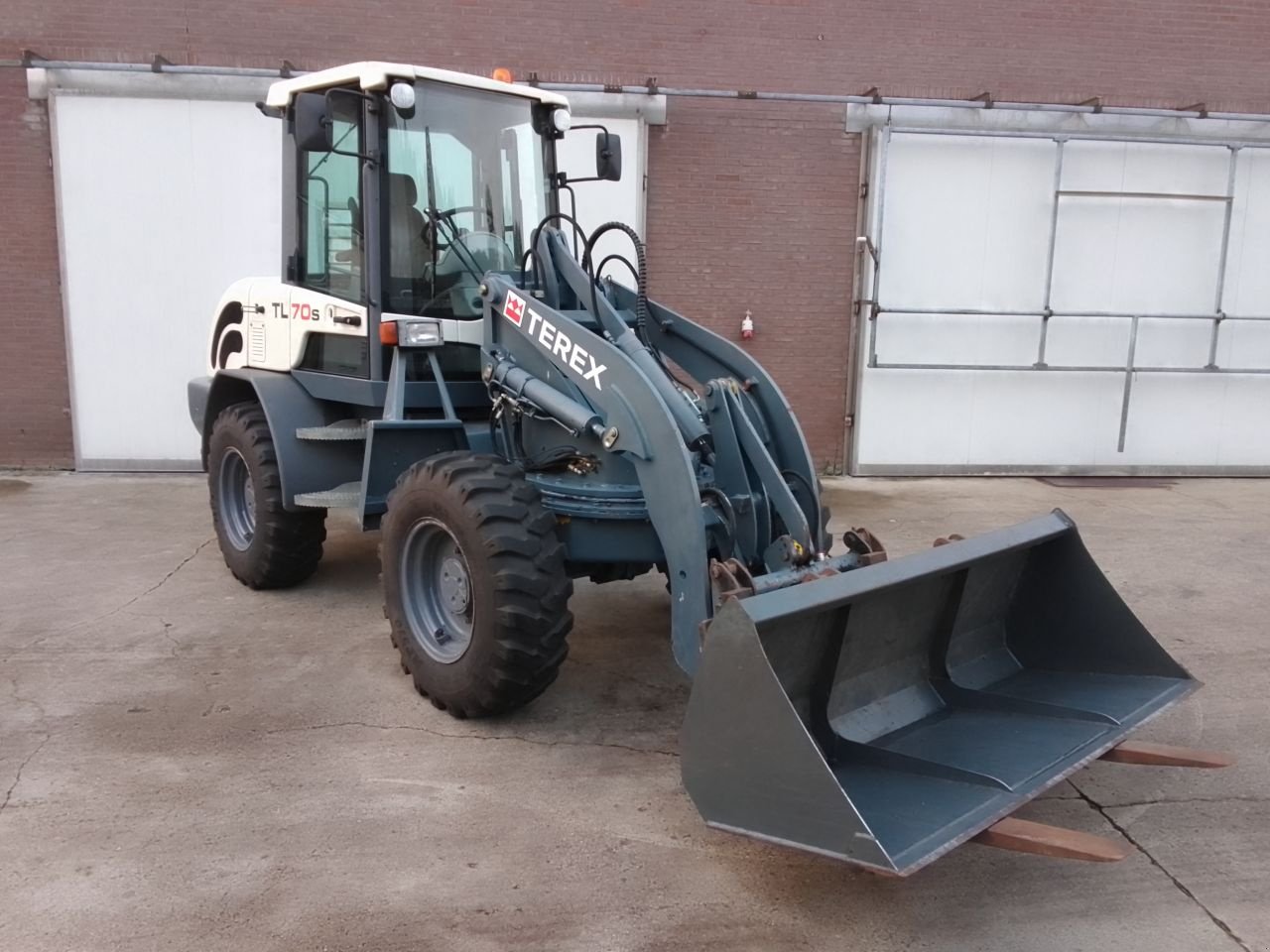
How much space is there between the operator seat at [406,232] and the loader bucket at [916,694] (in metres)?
2.78

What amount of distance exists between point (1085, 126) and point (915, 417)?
3184 millimetres

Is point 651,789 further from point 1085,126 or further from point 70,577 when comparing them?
point 1085,126

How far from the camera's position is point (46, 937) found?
2.88 meters

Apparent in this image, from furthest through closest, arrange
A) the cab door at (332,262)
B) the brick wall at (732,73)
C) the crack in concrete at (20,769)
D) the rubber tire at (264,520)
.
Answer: the brick wall at (732,73) < the rubber tire at (264,520) < the cab door at (332,262) < the crack in concrete at (20,769)

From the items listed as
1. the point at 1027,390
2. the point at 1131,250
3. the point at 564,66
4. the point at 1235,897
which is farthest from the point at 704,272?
the point at 1235,897

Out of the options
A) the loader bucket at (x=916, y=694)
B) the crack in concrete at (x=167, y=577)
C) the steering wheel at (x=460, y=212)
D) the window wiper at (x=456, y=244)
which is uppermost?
the steering wheel at (x=460, y=212)

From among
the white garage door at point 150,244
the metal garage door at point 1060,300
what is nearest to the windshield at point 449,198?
the white garage door at point 150,244

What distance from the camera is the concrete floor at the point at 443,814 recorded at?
2.99 meters

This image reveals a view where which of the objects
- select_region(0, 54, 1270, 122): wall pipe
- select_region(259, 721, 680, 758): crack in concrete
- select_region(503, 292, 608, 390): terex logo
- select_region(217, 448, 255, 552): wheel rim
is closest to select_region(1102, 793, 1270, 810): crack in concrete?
select_region(259, 721, 680, 758): crack in concrete

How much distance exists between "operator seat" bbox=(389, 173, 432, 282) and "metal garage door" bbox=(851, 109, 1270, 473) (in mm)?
5792

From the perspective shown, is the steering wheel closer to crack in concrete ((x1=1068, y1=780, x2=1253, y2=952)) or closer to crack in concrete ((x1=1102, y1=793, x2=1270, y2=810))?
crack in concrete ((x1=1068, y1=780, x2=1253, y2=952))

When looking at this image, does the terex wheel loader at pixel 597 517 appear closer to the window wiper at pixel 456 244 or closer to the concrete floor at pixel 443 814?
the window wiper at pixel 456 244

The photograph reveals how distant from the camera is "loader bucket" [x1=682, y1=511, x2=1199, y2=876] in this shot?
2.79 m

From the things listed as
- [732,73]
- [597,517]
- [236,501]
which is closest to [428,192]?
[597,517]
